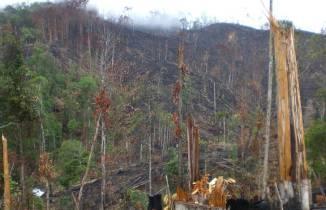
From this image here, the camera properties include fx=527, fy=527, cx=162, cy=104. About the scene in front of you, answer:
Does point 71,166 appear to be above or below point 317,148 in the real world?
below

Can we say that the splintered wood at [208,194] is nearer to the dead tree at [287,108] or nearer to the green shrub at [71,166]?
the dead tree at [287,108]

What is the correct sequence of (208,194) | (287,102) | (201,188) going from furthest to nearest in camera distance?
(287,102)
(201,188)
(208,194)

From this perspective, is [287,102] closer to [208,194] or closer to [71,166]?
[208,194]

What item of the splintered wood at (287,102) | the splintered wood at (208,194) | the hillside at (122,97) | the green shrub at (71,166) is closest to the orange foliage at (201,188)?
the splintered wood at (208,194)

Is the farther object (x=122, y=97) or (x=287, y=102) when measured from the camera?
(x=122, y=97)

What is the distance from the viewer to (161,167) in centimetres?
2445

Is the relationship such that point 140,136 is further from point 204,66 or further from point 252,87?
point 204,66

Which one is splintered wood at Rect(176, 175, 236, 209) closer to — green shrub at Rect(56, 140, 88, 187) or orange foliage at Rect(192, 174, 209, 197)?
orange foliage at Rect(192, 174, 209, 197)

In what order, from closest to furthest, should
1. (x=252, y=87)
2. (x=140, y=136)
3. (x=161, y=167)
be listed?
(x=161, y=167)
(x=140, y=136)
(x=252, y=87)

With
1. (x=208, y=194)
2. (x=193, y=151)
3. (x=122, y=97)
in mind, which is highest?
(x=122, y=97)

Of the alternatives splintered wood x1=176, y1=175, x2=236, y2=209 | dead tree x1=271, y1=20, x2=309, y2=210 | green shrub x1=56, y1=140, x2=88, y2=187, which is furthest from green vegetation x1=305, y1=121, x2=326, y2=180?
green shrub x1=56, y1=140, x2=88, y2=187

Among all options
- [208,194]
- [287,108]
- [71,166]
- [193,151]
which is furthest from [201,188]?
[71,166]

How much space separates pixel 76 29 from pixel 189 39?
18.8 meters

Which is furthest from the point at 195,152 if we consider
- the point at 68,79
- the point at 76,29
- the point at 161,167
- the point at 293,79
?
the point at 76,29
